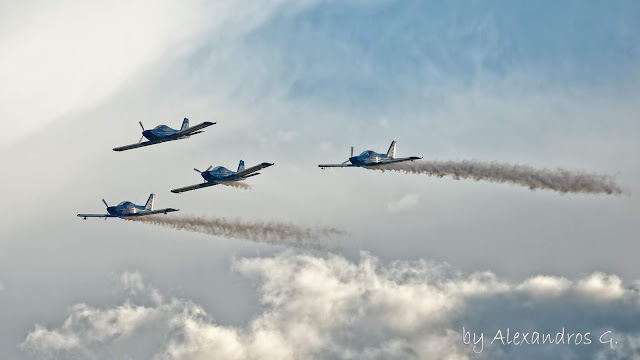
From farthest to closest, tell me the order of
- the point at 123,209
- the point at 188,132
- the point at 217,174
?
the point at 123,209
the point at 217,174
the point at 188,132

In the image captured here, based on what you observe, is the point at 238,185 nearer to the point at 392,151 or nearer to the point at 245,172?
the point at 245,172

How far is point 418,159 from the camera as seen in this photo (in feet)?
502

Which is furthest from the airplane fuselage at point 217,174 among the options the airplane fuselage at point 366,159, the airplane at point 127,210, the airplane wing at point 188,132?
the airplane fuselage at point 366,159

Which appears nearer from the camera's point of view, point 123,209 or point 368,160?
point 368,160

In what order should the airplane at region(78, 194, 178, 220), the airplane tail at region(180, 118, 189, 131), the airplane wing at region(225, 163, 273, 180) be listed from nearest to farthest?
the airplane wing at region(225, 163, 273, 180), the airplane tail at region(180, 118, 189, 131), the airplane at region(78, 194, 178, 220)

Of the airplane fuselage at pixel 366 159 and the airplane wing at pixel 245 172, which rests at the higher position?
the airplane fuselage at pixel 366 159

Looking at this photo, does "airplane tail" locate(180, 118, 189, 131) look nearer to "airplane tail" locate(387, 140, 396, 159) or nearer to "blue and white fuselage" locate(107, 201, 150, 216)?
"blue and white fuselage" locate(107, 201, 150, 216)

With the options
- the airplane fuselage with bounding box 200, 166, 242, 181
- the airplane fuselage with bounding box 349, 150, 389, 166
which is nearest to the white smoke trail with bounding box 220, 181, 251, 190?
the airplane fuselage with bounding box 200, 166, 242, 181

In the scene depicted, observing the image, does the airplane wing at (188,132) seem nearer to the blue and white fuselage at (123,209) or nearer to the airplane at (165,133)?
the airplane at (165,133)

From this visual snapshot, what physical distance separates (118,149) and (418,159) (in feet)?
157

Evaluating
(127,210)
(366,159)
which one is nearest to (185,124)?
(127,210)

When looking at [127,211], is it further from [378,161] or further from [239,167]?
[378,161]

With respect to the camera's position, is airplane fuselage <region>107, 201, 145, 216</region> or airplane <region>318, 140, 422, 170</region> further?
airplane fuselage <region>107, 201, 145, 216</region>

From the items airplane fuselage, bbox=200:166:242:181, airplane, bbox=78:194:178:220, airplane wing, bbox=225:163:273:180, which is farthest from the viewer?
airplane, bbox=78:194:178:220
